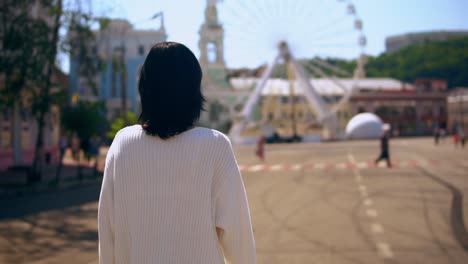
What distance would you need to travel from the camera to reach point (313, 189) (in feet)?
51.5

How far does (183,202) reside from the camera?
2113mm

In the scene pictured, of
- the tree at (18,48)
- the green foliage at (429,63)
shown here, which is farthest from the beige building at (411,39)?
the tree at (18,48)

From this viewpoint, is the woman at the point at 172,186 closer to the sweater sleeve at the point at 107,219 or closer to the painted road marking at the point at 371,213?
the sweater sleeve at the point at 107,219

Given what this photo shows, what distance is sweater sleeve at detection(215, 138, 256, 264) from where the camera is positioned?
83.2 inches

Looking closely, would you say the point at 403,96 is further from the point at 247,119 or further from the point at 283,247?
the point at 283,247

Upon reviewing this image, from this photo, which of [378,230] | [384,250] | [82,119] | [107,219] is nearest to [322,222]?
[378,230]

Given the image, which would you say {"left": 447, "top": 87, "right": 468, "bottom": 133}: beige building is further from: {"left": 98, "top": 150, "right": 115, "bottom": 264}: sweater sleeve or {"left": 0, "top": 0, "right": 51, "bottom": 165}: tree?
{"left": 98, "top": 150, "right": 115, "bottom": 264}: sweater sleeve

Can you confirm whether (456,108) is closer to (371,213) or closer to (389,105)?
(389,105)

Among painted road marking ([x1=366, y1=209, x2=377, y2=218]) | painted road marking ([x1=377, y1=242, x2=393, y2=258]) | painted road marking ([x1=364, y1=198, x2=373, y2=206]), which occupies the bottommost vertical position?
painted road marking ([x1=364, y1=198, x2=373, y2=206])

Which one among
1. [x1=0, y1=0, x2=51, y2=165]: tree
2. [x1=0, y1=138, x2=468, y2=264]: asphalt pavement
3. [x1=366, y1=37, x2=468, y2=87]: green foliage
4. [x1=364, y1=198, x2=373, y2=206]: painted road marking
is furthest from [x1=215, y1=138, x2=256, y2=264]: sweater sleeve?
[x1=366, y1=37, x2=468, y2=87]: green foliage

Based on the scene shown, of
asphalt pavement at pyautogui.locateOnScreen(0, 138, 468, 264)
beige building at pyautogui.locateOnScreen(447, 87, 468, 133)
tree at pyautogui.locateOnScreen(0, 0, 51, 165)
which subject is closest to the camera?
asphalt pavement at pyautogui.locateOnScreen(0, 138, 468, 264)

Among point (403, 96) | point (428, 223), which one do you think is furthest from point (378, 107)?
point (428, 223)

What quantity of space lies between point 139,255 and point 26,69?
1968cm

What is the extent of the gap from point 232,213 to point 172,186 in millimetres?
242
